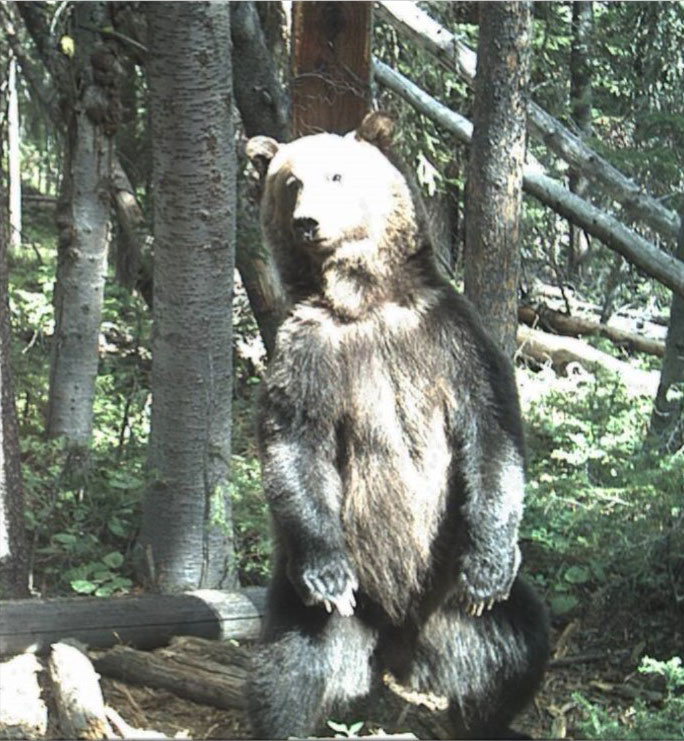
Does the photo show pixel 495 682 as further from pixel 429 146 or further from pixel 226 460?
pixel 429 146

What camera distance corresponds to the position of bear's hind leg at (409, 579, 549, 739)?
447cm

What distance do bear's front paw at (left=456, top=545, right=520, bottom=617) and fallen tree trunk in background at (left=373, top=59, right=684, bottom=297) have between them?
10.9 feet

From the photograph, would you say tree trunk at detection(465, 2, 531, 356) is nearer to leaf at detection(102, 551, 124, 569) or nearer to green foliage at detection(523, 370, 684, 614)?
green foliage at detection(523, 370, 684, 614)

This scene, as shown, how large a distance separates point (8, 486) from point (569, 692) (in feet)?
9.41

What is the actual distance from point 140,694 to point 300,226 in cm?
229

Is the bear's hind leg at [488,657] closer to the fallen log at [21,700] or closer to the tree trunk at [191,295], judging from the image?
the fallen log at [21,700]

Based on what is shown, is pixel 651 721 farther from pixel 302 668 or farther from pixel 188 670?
pixel 188 670

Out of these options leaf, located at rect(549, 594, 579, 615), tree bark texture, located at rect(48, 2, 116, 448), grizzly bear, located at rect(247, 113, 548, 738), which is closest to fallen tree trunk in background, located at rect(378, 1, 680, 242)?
tree bark texture, located at rect(48, 2, 116, 448)


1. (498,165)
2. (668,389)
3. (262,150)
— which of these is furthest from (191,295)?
(668,389)

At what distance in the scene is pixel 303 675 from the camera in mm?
4305

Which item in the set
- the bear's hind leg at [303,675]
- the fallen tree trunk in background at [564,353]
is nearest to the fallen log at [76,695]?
the bear's hind leg at [303,675]

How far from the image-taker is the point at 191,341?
A: 597 cm

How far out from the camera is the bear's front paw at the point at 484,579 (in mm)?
4234

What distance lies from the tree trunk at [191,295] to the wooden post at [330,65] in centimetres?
74
